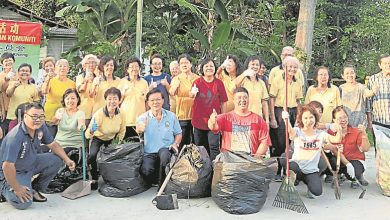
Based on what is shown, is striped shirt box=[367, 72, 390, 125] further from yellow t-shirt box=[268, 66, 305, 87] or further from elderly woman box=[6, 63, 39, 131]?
elderly woman box=[6, 63, 39, 131]

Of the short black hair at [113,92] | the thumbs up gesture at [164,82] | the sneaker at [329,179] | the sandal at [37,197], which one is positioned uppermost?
the thumbs up gesture at [164,82]

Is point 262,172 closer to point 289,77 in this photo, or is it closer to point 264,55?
point 289,77

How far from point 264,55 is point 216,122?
6.87 m

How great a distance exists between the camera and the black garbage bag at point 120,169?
5.23 meters

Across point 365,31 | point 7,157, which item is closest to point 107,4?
point 7,157

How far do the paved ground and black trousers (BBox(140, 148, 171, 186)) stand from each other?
19cm

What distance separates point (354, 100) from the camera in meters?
6.00

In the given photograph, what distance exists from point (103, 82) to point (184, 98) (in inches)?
39.6

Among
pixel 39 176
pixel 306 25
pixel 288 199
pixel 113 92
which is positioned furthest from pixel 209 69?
pixel 306 25

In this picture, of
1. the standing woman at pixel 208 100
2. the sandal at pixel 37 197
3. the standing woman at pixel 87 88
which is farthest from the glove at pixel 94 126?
the standing woman at pixel 208 100

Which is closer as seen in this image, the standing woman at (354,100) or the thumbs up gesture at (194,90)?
the thumbs up gesture at (194,90)

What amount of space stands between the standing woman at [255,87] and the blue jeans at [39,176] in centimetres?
224

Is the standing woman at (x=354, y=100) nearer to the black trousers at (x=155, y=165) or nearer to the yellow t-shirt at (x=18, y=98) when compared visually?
the black trousers at (x=155, y=165)

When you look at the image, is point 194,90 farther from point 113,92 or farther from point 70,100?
point 70,100
